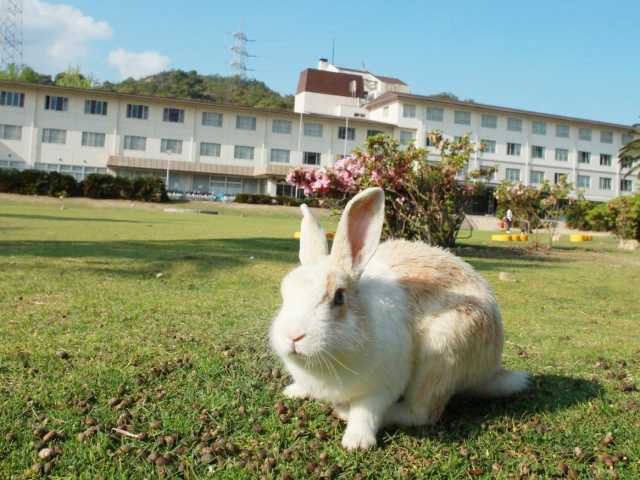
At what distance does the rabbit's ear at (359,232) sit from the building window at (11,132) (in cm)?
5910

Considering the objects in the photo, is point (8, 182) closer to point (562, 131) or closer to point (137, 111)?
point (137, 111)

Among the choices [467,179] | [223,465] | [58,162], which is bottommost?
[223,465]

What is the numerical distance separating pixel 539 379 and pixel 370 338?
1818 mm

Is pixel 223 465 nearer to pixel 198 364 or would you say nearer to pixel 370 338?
pixel 370 338

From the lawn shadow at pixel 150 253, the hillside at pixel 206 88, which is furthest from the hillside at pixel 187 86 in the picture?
the lawn shadow at pixel 150 253

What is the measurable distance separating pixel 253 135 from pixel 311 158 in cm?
638

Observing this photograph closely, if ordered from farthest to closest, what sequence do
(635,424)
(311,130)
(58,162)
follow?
(311,130)
(58,162)
(635,424)

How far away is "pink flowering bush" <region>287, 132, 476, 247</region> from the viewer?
13242mm

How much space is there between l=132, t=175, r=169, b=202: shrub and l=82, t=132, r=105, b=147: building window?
551 inches

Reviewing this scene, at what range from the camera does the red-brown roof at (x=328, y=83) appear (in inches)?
2869

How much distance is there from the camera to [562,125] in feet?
222

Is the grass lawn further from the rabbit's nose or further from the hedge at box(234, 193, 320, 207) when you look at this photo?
the hedge at box(234, 193, 320, 207)

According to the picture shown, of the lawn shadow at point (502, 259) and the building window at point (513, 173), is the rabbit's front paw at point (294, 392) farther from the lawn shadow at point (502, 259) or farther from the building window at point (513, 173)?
the building window at point (513, 173)

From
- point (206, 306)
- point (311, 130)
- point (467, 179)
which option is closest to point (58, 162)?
point (311, 130)
